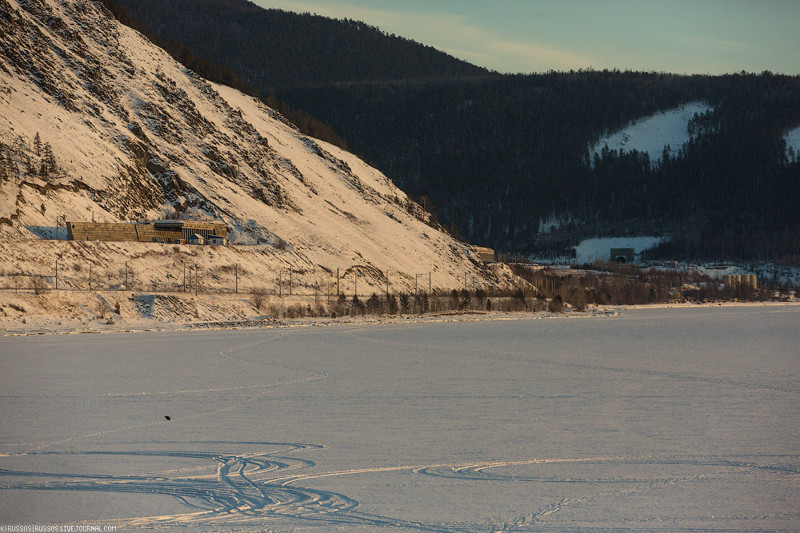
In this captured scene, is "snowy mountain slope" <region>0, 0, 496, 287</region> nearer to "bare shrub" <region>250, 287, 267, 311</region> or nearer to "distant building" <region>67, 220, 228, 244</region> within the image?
"distant building" <region>67, 220, 228, 244</region>

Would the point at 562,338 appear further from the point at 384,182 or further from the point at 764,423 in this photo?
the point at 384,182

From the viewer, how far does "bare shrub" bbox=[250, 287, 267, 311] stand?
6794 centimetres

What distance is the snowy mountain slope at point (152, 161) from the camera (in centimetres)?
7556

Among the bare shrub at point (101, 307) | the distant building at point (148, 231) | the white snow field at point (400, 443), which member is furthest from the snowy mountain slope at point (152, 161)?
the white snow field at point (400, 443)

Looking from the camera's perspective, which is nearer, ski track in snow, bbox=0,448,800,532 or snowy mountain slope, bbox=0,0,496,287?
ski track in snow, bbox=0,448,800,532

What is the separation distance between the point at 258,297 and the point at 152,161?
23.8 metres

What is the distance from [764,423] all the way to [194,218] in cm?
6855

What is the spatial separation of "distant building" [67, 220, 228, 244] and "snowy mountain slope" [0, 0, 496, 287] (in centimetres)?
234

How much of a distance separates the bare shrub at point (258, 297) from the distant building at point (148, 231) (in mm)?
8412

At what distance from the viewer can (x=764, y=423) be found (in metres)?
19.7

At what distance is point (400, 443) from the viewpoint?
17.7m

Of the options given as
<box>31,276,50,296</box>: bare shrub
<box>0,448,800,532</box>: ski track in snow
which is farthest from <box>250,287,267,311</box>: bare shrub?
<box>0,448,800,532</box>: ski track in snow

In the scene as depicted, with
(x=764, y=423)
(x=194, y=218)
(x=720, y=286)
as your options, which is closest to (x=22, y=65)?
(x=194, y=218)

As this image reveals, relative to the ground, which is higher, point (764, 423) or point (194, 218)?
point (194, 218)
